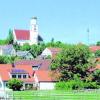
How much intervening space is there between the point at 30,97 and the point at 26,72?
4324 cm

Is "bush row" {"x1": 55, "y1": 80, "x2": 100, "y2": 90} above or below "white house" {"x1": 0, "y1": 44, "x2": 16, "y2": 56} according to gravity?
below

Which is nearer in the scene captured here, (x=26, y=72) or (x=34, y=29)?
(x=26, y=72)

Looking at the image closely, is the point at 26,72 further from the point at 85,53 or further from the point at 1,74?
the point at 85,53

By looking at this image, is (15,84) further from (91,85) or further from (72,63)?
(91,85)

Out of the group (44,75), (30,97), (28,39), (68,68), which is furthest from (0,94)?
(28,39)

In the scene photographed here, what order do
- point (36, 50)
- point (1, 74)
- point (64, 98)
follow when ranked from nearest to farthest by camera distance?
point (64, 98) → point (1, 74) → point (36, 50)

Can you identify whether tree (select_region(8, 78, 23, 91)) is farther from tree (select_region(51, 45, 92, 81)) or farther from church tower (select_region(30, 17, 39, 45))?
church tower (select_region(30, 17, 39, 45))

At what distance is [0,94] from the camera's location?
1481 inches

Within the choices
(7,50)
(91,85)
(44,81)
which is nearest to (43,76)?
(44,81)

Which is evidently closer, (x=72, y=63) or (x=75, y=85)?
(x=75, y=85)

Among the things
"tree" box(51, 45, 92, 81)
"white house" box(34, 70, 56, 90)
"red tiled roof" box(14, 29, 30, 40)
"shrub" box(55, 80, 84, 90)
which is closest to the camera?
"shrub" box(55, 80, 84, 90)

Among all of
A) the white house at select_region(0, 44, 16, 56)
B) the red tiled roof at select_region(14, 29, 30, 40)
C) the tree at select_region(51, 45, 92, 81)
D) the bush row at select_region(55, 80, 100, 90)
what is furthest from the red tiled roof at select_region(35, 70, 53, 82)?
the red tiled roof at select_region(14, 29, 30, 40)

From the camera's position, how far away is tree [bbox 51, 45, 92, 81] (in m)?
75.8

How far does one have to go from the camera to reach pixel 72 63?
76.5 meters
